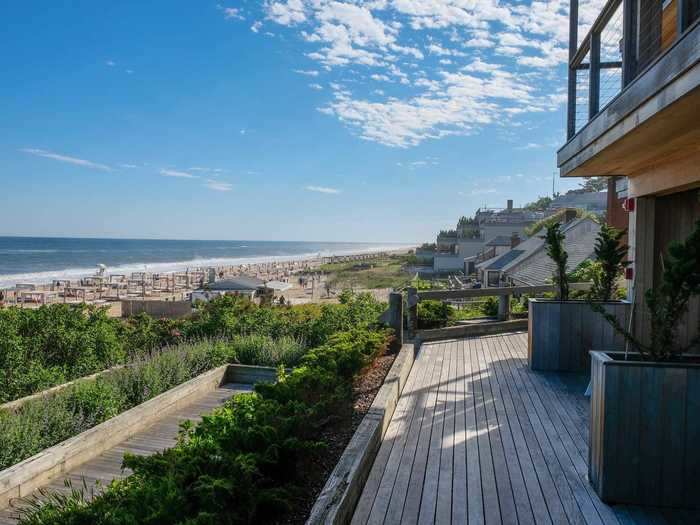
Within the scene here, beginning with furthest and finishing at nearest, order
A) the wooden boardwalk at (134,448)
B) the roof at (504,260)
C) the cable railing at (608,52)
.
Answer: the roof at (504,260), the cable railing at (608,52), the wooden boardwalk at (134,448)

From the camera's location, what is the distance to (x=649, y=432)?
254 centimetres

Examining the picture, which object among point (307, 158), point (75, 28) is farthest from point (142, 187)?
point (75, 28)

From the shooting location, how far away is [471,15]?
731 cm

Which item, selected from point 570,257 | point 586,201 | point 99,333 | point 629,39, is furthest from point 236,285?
point 586,201

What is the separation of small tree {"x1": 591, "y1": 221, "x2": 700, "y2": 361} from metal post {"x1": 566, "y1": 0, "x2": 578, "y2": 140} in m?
2.51

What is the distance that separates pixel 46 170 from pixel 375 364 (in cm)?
7775

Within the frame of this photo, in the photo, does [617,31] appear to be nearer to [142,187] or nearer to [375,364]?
[375,364]

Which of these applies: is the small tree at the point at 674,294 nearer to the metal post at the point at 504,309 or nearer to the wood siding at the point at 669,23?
the wood siding at the point at 669,23

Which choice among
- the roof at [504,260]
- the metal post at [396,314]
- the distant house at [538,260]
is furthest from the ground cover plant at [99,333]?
the roof at [504,260]

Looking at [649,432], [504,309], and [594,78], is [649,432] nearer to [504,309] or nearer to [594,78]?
→ [594,78]

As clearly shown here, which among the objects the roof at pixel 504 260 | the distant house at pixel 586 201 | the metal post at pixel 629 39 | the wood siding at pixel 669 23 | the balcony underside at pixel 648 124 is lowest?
the roof at pixel 504 260

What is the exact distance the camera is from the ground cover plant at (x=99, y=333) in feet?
17.3

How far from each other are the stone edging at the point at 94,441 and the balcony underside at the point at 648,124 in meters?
4.39

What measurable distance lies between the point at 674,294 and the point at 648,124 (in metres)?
1.11
